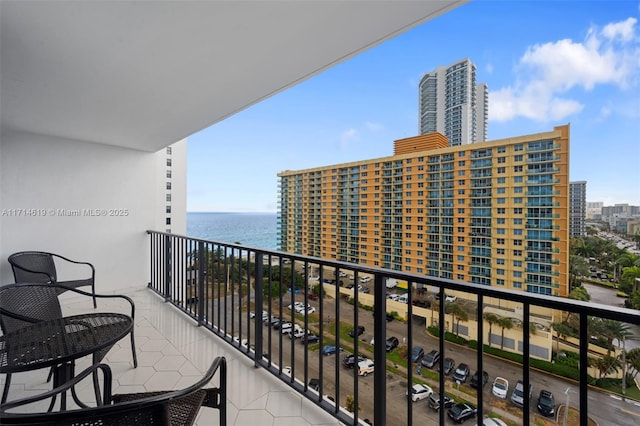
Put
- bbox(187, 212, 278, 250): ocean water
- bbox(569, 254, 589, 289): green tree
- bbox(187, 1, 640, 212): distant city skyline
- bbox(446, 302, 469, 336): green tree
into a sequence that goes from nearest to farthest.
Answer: bbox(446, 302, 469, 336): green tree, bbox(569, 254, 589, 289): green tree, bbox(187, 1, 640, 212): distant city skyline, bbox(187, 212, 278, 250): ocean water

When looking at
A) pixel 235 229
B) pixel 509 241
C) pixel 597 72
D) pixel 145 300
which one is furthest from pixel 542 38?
pixel 235 229

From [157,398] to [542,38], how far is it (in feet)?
51.4

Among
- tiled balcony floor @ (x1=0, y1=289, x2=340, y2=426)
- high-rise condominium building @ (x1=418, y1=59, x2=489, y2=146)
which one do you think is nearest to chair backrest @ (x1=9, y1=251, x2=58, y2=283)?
tiled balcony floor @ (x1=0, y1=289, x2=340, y2=426)

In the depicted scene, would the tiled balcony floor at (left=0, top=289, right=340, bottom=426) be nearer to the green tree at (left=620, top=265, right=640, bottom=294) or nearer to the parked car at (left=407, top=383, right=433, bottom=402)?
the parked car at (left=407, top=383, right=433, bottom=402)

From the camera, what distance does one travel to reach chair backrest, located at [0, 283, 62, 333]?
5.76ft

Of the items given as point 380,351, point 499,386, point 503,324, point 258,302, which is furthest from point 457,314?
point 258,302

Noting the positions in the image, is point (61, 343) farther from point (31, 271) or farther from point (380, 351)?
point (31, 271)

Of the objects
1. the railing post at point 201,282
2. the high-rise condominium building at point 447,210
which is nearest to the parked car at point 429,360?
the railing post at point 201,282

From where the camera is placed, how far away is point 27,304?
1.91 meters

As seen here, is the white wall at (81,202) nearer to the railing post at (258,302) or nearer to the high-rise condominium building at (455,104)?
the railing post at (258,302)

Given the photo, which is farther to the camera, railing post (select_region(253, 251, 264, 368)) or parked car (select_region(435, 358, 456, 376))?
railing post (select_region(253, 251, 264, 368))

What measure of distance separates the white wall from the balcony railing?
128 centimetres

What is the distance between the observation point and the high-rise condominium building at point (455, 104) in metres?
8.26

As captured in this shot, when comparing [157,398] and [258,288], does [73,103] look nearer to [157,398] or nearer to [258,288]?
[258,288]
